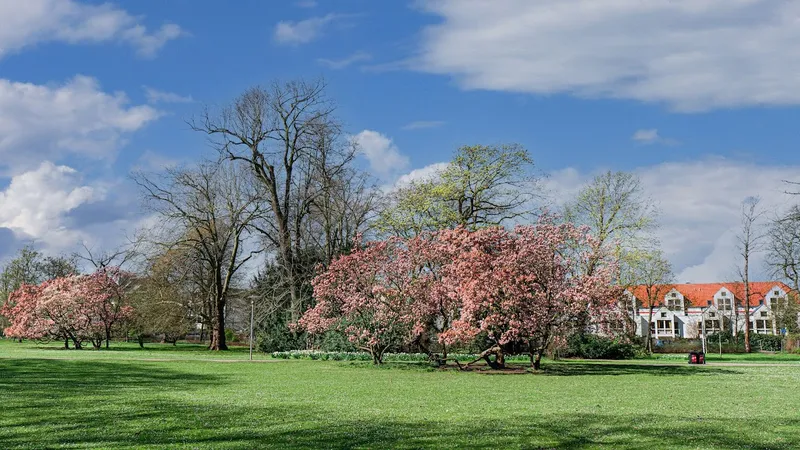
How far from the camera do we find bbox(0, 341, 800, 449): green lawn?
11.1 m

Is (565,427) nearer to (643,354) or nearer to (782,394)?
(782,394)

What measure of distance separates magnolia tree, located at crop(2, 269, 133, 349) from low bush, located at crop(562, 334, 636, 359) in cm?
3547

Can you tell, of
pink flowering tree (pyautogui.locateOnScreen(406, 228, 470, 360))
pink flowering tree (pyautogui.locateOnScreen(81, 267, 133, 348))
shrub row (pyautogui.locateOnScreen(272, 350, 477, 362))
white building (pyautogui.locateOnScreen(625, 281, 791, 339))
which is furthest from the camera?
white building (pyautogui.locateOnScreen(625, 281, 791, 339))

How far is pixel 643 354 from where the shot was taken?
1946 inches

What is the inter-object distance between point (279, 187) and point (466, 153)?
14.4 metres

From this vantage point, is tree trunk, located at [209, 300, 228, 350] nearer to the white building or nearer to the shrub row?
the shrub row

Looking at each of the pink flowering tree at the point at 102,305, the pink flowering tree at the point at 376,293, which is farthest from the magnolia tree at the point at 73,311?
the pink flowering tree at the point at 376,293

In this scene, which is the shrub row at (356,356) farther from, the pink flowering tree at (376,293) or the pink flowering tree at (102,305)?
the pink flowering tree at (102,305)

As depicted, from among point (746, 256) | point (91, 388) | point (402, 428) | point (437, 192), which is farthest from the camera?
point (746, 256)

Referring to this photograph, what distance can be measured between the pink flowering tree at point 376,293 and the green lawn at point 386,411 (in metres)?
7.42

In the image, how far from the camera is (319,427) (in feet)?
40.6

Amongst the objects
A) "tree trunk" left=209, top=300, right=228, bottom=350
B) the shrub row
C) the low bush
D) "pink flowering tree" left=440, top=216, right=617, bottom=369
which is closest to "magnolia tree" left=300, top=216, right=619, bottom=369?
"pink flowering tree" left=440, top=216, right=617, bottom=369

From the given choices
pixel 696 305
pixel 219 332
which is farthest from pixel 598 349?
pixel 696 305

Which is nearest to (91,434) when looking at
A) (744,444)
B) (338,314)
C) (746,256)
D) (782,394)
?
(744,444)
